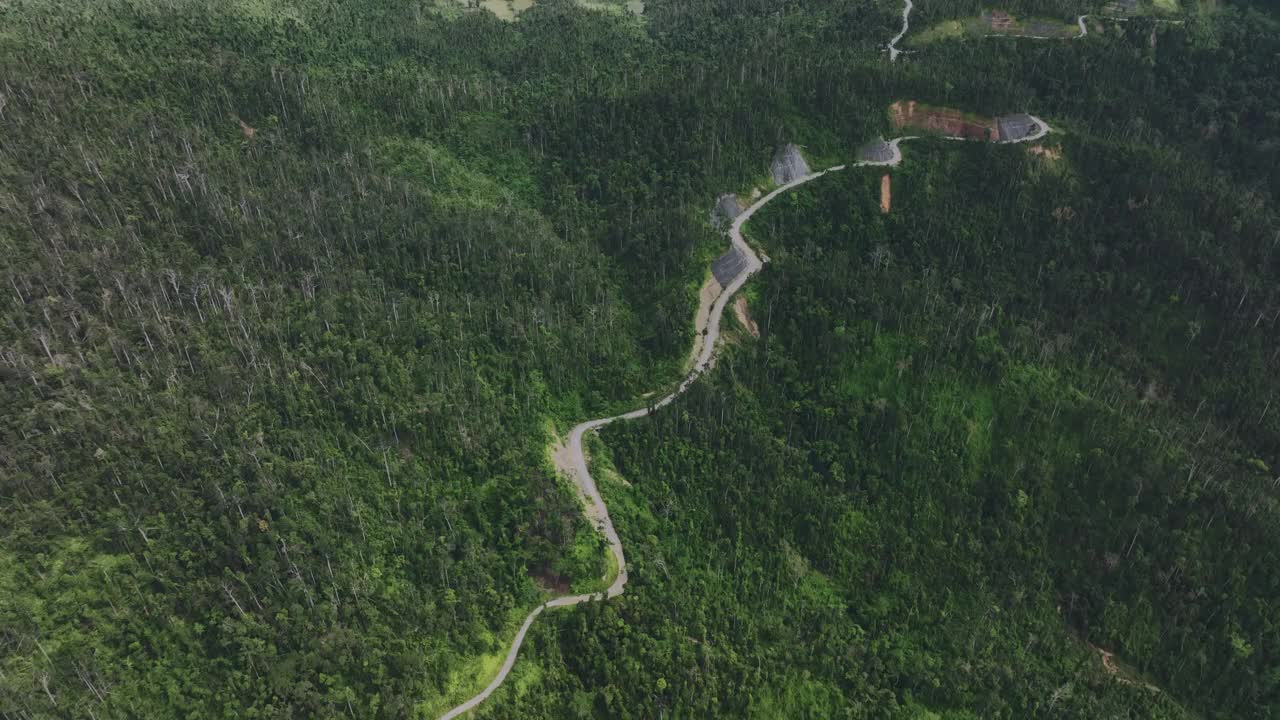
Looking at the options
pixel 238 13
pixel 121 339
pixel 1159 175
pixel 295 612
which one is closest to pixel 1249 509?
pixel 1159 175

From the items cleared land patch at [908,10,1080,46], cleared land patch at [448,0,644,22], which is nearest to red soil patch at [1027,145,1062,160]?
cleared land patch at [908,10,1080,46]

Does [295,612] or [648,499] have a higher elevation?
[295,612]

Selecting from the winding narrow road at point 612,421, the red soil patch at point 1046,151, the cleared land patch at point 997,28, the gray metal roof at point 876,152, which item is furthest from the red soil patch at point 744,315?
the cleared land patch at point 997,28

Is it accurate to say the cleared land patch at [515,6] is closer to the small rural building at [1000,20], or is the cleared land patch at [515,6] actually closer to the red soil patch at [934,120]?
the red soil patch at [934,120]

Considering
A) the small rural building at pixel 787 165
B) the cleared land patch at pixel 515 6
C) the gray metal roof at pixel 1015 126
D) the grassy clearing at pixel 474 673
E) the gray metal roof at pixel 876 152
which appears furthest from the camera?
the cleared land patch at pixel 515 6

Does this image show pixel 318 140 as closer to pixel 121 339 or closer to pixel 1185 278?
pixel 121 339

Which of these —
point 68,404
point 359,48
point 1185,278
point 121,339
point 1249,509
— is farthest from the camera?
point 359,48
